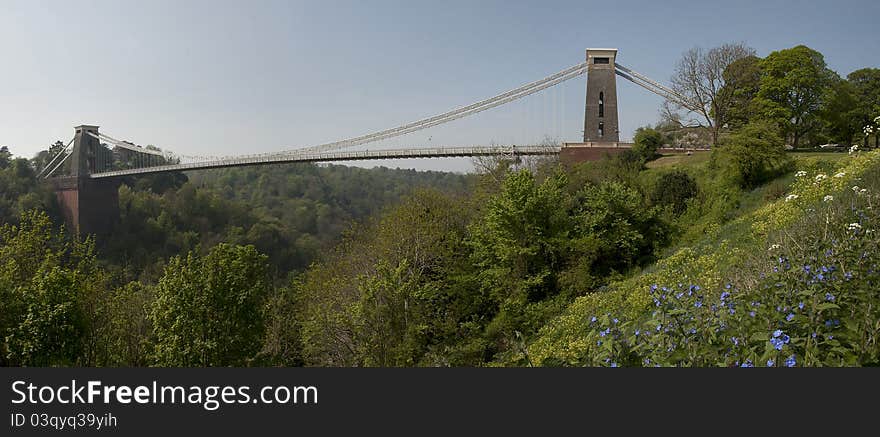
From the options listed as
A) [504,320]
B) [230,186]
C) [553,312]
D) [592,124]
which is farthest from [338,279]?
[230,186]

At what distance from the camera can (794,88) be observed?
19391 millimetres

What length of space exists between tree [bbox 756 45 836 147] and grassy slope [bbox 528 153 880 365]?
3.72 meters

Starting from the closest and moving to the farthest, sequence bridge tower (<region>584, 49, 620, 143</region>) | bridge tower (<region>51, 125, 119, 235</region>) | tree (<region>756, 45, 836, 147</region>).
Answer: tree (<region>756, 45, 836, 147</region>), bridge tower (<region>584, 49, 620, 143</region>), bridge tower (<region>51, 125, 119, 235</region>)

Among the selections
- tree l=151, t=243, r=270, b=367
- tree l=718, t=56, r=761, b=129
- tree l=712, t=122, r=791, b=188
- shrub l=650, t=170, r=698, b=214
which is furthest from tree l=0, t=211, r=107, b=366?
tree l=718, t=56, r=761, b=129

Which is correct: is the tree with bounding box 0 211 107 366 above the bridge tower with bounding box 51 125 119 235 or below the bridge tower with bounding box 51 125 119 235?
below

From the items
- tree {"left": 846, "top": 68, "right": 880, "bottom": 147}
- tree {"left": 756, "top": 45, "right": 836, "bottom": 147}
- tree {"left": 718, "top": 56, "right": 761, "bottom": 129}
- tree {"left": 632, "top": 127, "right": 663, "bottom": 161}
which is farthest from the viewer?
tree {"left": 632, "top": 127, "right": 663, "bottom": 161}

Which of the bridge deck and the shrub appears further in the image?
the bridge deck

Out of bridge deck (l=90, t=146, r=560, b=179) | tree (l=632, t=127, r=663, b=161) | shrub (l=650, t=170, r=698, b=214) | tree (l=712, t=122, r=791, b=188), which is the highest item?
bridge deck (l=90, t=146, r=560, b=179)

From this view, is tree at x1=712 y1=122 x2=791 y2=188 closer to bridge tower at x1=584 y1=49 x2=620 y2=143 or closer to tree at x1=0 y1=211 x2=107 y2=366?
bridge tower at x1=584 y1=49 x2=620 y2=143

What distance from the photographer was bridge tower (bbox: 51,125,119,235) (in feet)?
121

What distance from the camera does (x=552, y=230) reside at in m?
14.4

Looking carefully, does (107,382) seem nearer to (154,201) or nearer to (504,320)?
(504,320)

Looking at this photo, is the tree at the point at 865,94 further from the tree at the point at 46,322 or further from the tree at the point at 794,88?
the tree at the point at 46,322

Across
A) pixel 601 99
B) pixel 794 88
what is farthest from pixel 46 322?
pixel 601 99
